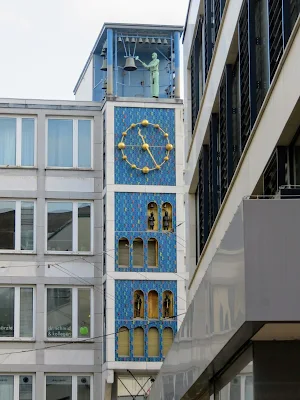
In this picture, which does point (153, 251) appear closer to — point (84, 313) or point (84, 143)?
point (84, 313)

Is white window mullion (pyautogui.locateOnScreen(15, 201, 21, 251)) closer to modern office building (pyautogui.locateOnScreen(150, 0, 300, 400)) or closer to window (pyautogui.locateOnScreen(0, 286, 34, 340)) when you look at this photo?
window (pyautogui.locateOnScreen(0, 286, 34, 340))

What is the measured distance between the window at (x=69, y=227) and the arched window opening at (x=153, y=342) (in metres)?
4.09

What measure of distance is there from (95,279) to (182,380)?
24733 mm

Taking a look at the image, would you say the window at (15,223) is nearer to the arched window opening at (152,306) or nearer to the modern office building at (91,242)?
the modern office building at (91,242)

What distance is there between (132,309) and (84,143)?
6747 millimetres

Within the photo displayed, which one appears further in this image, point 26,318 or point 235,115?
point 26,318

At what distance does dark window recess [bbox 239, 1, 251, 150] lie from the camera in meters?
17.7

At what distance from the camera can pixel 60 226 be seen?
43.9 meters

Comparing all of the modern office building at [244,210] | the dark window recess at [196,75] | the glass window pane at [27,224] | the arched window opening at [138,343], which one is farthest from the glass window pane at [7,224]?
the modern office building at [244,210]

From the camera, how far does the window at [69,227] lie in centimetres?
4378

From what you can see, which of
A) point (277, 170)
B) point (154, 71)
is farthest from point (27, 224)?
point (277, 170)

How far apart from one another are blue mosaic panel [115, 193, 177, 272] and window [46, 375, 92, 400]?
4188mm

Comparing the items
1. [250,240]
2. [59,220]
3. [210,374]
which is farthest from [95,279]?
[250,240]

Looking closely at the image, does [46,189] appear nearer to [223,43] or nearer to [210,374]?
[223,43]
